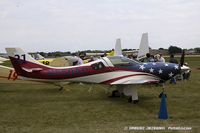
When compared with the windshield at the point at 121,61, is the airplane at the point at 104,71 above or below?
below

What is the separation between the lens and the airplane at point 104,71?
41.6ft

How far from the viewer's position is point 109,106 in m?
11.5

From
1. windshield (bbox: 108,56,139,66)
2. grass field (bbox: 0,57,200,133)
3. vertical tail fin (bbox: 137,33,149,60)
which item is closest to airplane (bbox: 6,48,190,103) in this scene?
windshield (bbox: 108,56,139,66)

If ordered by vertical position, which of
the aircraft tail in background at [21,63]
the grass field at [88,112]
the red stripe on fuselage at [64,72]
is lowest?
the grass field at [88,112]

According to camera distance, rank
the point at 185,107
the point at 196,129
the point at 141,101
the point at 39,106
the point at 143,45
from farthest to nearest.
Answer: the point at 143,45 < the point at 141,101 < the point at 39,106 < the point at 185,107 < the point at 196,129

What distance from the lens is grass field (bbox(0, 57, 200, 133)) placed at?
8281mm

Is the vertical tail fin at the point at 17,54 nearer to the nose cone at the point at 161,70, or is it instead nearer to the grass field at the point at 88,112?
the grass field at the point at 88,112

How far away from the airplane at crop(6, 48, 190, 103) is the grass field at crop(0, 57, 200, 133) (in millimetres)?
767

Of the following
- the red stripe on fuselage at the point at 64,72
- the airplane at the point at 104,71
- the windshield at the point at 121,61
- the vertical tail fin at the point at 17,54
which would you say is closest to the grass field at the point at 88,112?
the airplane at the point at 104,71

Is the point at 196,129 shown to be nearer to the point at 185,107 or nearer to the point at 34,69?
the point at 185,107

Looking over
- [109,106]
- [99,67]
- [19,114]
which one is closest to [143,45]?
[99,67]

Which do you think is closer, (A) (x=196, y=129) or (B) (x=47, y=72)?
(A) (x=196, y=129)

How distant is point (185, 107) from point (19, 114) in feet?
16.9

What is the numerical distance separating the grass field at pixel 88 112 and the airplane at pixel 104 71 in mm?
767
